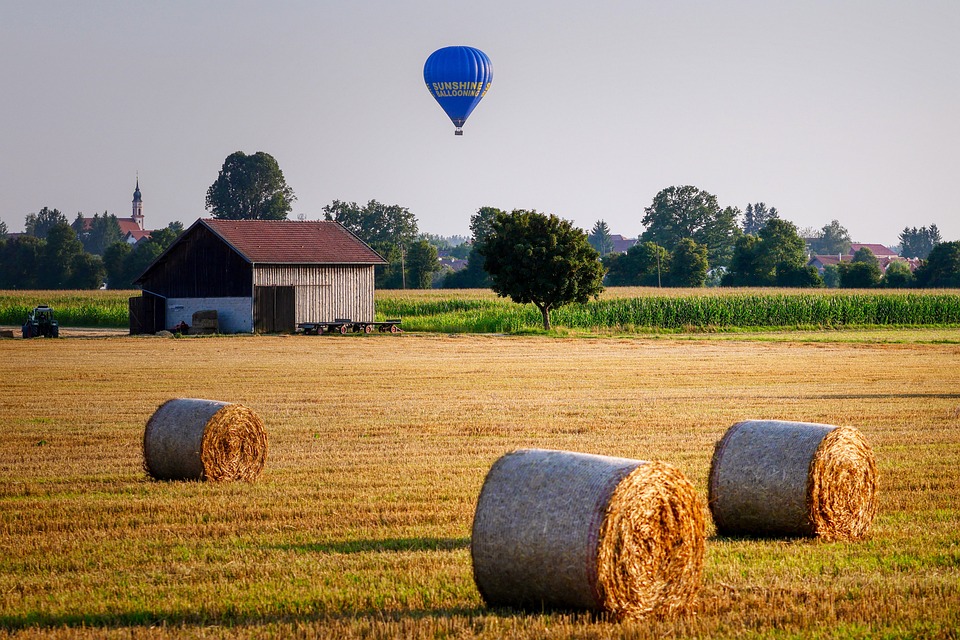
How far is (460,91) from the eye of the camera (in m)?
62.5

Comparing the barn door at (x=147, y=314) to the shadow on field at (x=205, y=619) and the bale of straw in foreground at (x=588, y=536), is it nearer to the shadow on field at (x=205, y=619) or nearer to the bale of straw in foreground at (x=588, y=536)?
the shadow on field at (x=205, y=619)

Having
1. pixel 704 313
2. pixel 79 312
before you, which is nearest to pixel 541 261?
pixel 704 313

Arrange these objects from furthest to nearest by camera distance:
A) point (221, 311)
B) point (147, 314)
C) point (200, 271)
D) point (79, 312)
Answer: point (79, 312)
point (147, 314)
point (200, 271)
point (221, 311)

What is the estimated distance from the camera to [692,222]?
529ft

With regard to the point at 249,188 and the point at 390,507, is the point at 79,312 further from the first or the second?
the point at 249,188

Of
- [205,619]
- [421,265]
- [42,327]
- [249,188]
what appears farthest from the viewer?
[249,188]

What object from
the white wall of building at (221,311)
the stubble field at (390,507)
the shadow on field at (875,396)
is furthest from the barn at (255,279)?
the shadow on field at (875,396)

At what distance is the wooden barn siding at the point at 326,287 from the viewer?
5681 cm

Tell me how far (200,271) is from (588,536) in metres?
51.9

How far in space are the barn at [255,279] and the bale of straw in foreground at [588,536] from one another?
48469 millimetres

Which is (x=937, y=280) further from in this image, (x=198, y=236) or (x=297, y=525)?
(x=297, y=525)

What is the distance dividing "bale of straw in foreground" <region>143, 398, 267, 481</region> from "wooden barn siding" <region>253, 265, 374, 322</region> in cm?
4194

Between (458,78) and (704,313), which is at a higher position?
(458,78)

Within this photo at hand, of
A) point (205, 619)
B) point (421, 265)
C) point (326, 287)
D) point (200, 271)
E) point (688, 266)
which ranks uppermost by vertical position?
point (421, 265)
